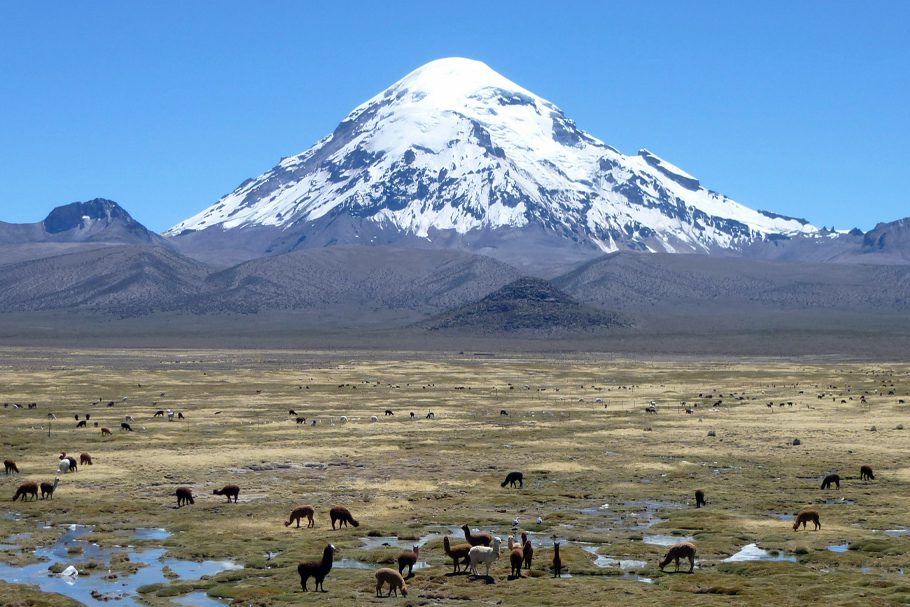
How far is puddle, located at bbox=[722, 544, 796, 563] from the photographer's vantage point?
102ft

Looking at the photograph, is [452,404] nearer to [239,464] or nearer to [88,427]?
[88,427]

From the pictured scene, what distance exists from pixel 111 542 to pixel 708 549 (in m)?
18.0

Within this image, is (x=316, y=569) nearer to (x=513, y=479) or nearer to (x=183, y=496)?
(x=183, y=496)

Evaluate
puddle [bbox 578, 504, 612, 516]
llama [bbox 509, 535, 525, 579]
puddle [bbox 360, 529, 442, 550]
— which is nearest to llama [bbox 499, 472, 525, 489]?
puddle [bbox 578, 504, 612, 516]

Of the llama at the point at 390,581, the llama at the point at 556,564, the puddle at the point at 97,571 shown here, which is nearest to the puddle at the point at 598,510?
the llama at the point at 556,564

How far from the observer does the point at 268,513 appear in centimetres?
3869

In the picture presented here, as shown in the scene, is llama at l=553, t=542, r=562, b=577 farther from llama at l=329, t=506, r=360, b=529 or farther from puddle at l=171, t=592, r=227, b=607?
llama at l=329, t=506, r=360, b=529

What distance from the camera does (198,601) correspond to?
88.5ft

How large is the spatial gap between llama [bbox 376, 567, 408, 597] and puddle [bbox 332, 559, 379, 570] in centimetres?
326

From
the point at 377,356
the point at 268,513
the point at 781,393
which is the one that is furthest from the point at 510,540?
the point at 377,356

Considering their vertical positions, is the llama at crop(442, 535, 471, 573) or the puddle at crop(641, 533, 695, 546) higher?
the llama at crop(442, 535, 471, 573)

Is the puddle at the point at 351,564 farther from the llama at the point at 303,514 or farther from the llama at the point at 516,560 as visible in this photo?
the llama at the point at 303,514

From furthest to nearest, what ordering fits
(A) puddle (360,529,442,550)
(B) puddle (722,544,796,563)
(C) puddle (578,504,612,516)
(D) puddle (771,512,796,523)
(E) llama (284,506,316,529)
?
(C) puddle (578,504,612,516)
(D) puddle (771,512,796,523)
(E) llama (284,506,316,529)
(A) puddle (360,529,442,550)
(B) puddle (722,544,796,563)

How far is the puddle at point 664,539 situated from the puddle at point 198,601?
1343 centimetres
